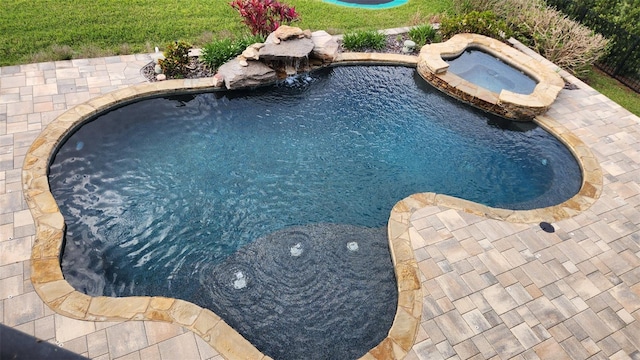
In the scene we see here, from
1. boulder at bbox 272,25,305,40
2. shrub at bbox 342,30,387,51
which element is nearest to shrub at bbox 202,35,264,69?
boulder at bbox 272,25,305,40

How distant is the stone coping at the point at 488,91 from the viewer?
10289 mm

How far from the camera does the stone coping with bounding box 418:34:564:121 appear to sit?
10289 mm

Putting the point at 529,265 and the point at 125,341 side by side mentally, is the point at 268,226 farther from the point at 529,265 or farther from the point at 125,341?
the point at 529,265

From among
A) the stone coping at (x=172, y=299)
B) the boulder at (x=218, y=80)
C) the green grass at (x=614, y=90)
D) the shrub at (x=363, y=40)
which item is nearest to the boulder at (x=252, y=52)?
the boulder at (x=218, y=80)

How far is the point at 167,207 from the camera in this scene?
7586 mm

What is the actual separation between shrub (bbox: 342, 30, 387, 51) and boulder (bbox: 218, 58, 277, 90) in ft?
9.53

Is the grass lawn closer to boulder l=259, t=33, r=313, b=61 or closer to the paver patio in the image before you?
the paver patio

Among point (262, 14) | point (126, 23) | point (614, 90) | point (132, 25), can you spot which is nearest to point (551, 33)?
point (614, 90)

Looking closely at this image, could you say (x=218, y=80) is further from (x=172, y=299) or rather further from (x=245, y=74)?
(x=172, y=299)

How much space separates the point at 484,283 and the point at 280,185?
3.97 metres

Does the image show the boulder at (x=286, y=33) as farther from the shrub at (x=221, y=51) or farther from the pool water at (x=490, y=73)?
the pool water at (x=490, y=73)

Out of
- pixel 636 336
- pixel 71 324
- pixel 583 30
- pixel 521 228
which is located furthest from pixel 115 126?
pixel 583 30

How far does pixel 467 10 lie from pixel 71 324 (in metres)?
14.4

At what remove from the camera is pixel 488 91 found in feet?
35.4
